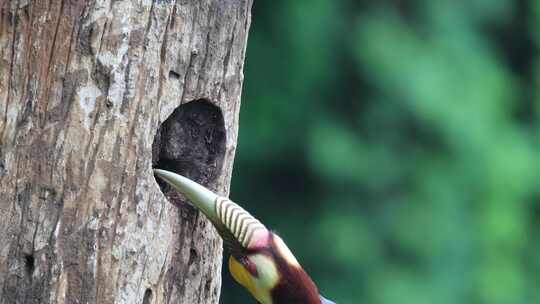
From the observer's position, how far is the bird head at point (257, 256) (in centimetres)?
300

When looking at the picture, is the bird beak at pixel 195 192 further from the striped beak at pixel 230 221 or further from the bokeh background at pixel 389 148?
the bokeh background at pixel 389 148

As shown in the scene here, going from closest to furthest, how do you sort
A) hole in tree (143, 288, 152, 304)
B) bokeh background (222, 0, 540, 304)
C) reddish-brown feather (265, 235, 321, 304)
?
reddish-brown feather (265, 235, 321, 304), hole in tree (143, 288, 152, 304), bokeh background (222, 0, 540, 304)

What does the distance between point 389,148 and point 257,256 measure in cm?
344

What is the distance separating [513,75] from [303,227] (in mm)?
1378

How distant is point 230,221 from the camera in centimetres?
303

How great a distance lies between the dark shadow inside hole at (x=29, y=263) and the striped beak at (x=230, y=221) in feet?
1.33

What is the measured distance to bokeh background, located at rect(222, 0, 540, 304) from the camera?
247 inches

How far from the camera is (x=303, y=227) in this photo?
22.0 ft

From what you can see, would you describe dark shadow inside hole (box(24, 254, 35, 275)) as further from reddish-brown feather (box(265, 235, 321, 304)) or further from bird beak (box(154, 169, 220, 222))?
reddish-brown feather (box(265, 235, 321, 304))

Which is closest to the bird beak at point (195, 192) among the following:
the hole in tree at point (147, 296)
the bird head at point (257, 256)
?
the bird head at point (257, 256)

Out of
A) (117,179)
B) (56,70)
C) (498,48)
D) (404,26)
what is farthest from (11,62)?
(498,48)

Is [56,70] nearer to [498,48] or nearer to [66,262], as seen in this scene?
[66,262]

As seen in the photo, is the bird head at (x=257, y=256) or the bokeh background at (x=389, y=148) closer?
the bird head at (x=257, y=256)

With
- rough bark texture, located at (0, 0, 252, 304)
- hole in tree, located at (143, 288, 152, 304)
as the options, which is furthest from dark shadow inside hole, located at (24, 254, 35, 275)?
hole in tree, located at (143, 288, 152, 304)
